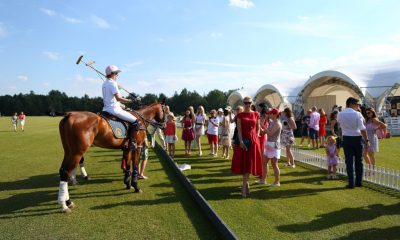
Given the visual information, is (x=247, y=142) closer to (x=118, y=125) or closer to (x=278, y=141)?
(x=278, y=141)

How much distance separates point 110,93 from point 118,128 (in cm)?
80

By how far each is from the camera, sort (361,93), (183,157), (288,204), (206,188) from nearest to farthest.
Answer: (288,204) < (206,188) < (183,157) < (361,93)

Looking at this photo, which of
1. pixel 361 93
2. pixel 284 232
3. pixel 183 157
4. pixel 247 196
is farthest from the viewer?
pixel 361 93

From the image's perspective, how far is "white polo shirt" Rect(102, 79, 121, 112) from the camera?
7301mm

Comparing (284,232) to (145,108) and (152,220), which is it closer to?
(152,220)

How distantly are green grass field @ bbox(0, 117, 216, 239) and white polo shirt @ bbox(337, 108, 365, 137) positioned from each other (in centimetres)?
403

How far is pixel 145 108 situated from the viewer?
8961mm

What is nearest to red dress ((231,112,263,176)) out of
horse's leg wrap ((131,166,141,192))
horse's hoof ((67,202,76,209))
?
horse's leg wrap ((131,166,141,192))

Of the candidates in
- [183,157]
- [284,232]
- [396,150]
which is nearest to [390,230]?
[284,232]

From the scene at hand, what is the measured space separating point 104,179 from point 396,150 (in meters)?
11.6

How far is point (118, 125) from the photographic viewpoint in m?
7.56

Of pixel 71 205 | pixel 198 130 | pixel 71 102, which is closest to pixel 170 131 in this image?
pixel 198 130

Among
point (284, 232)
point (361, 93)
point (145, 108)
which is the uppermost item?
point (361, 93)

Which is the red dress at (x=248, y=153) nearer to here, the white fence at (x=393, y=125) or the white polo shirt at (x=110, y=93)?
the white polo shirt at (x=110, y=93)
